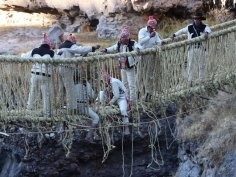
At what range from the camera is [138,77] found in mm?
7102

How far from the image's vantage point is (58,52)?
24.6 feet

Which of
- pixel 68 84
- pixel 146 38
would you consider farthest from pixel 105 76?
pixel 146 38

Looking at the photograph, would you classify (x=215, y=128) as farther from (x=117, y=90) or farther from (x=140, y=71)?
(x=140, y=71)

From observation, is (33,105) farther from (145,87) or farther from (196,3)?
(196,3)

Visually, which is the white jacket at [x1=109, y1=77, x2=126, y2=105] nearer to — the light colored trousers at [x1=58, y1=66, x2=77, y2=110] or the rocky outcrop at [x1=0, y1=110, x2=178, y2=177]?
the light colored trousers at [x1=58, y1=66, x2=77, y2=110]

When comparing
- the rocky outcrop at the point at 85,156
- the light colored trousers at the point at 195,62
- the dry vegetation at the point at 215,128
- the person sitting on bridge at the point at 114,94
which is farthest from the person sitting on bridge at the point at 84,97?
the rocky outcrop at the point at 85,156

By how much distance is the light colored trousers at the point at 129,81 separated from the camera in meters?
7.07

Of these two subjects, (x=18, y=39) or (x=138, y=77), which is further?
(x=18, y=39)

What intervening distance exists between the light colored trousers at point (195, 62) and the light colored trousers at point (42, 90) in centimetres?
166

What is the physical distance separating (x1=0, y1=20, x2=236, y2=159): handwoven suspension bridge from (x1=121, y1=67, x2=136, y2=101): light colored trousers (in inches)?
3.0

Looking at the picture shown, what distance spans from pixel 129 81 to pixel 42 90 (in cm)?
123

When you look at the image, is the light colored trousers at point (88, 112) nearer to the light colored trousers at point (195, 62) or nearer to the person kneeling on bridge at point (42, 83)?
the person kneeling on bridge at point (42, 83)

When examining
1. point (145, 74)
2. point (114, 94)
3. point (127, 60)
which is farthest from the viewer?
point (127, 60)

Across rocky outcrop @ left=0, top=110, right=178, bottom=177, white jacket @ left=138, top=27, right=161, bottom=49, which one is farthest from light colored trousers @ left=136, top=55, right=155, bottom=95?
rocky outcrop @ left=0, top=110, right=178, bottom=177
